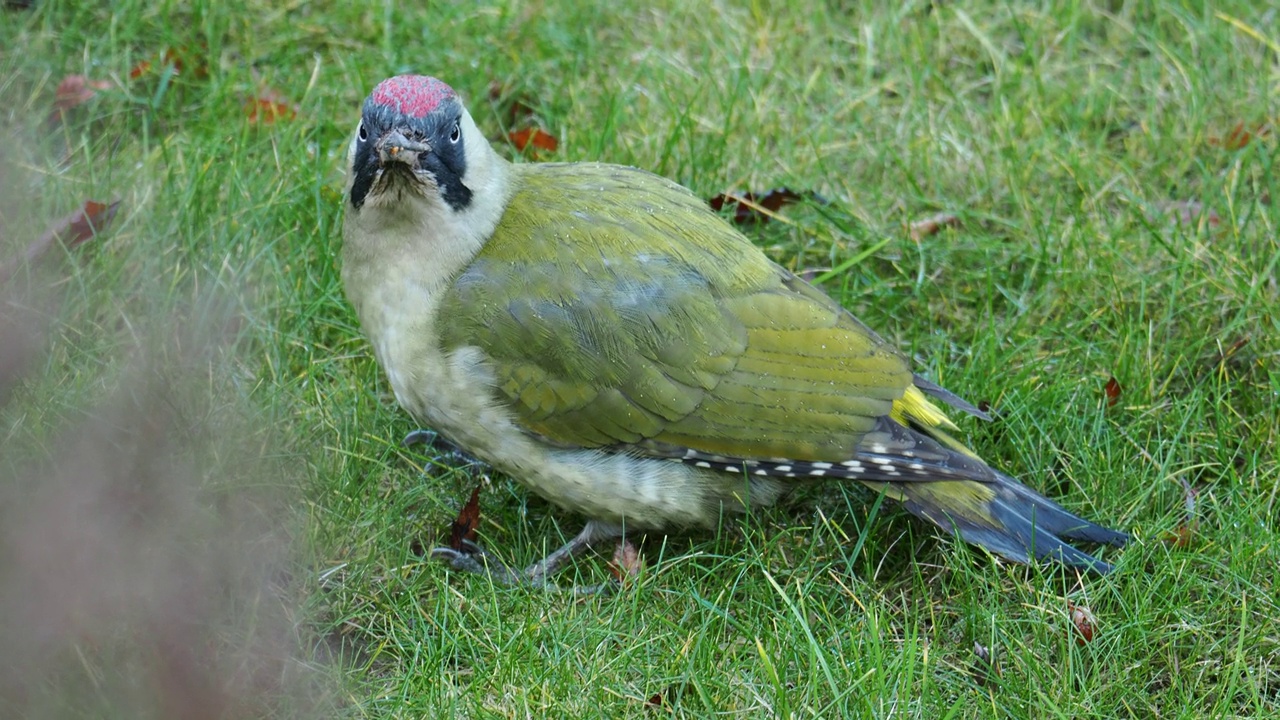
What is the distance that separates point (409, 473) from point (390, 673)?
0.72 metres

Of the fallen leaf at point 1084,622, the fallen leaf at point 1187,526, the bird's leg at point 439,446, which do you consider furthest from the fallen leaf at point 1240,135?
the bird's leg at point 439,446

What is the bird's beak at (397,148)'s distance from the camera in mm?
3271

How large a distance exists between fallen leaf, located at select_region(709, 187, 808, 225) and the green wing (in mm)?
1006

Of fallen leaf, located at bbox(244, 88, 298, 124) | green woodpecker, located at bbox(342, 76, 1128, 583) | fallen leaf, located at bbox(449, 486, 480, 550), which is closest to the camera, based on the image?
green woodpecker, located at bbox(342, 76, 1128, 583)

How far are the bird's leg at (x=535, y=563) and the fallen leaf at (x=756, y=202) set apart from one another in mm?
1301

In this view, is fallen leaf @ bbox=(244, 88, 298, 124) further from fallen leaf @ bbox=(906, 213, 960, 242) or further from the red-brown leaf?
fallen leaf @ bbox=(906, 213, 960, 242)

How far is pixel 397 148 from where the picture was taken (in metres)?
3.27

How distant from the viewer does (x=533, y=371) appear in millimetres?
3455

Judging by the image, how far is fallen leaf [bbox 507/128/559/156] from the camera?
480 cm

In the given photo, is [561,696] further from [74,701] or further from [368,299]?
[74,701]

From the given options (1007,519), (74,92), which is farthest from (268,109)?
(1007,519)

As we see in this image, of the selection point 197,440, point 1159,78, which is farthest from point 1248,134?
point 197,440

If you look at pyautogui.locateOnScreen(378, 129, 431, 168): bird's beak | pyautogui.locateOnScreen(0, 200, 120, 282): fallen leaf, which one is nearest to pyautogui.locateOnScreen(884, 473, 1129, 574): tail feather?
pyautogui.locateOnScreen(378, 129, 431, 168): bird's beak

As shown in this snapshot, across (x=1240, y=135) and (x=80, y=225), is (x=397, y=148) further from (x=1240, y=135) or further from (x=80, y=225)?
(x=1240, y=135)
